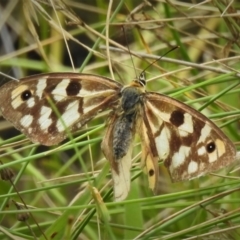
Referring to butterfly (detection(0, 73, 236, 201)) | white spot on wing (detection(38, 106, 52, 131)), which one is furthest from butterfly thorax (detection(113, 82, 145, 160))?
white spot on wing (detection(38, 106, 52, 131))

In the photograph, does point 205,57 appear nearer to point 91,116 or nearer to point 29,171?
point 29,171

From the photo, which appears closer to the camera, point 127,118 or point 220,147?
point 220,147

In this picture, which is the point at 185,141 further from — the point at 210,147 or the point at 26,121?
the point at 26,121

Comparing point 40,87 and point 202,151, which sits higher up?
point 40,87

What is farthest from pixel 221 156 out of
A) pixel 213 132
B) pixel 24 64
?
pixel 24 64

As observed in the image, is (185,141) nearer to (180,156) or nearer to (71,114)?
(180,156)

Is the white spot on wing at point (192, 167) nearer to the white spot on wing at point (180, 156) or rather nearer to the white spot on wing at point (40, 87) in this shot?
the white spot on wing at point (180, 156)

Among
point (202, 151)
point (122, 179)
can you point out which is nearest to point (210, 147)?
point (202, 151)
